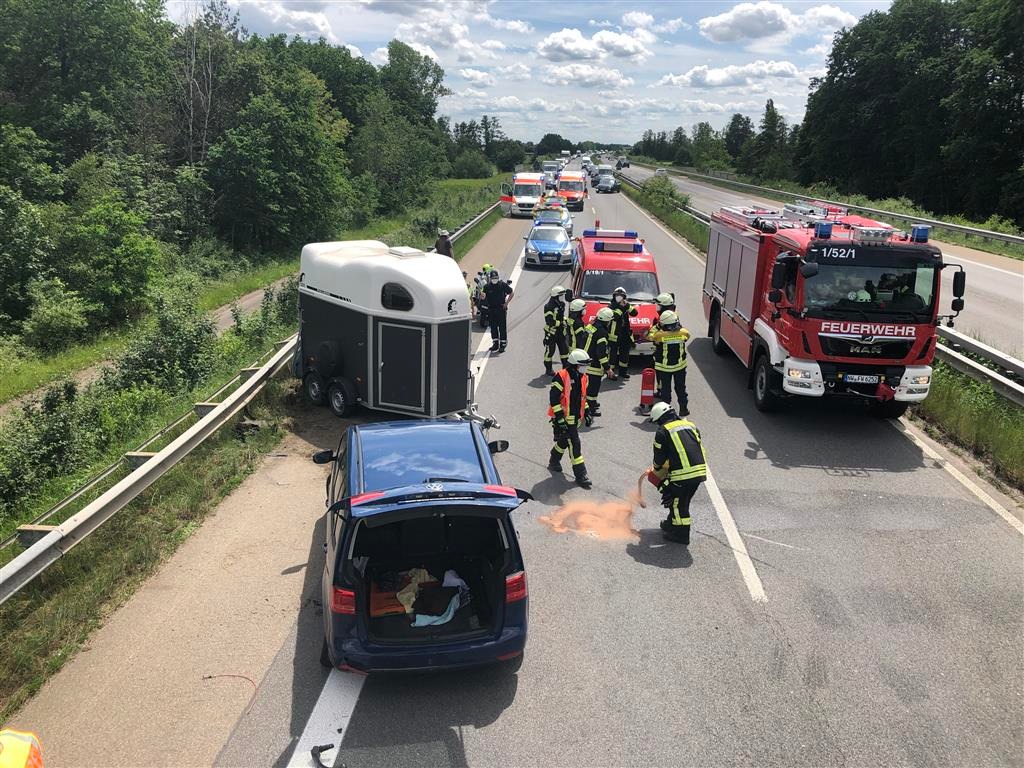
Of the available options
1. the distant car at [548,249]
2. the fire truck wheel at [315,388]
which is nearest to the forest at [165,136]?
the distant car at [548,249]

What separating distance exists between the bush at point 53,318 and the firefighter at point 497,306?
443 inches

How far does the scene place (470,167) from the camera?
96938 millimetres

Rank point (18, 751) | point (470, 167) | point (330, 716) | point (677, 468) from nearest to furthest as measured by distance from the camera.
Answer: point (18, 751) < point (330, 716) < point (677, 468) < point (470, 167)

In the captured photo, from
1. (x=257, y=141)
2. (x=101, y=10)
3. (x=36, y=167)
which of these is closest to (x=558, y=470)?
(x=36, y=167)

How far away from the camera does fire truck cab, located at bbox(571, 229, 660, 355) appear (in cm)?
1430

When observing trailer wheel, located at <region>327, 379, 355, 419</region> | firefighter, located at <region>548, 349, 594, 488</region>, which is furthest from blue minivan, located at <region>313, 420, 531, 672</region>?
trailer wheel, located at <region>327, 379, 355, 419</region>

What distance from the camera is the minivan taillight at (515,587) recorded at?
530 centimetres

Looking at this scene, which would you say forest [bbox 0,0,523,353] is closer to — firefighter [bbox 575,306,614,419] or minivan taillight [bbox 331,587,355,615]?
firefighter [bbox 575,306,614,419]

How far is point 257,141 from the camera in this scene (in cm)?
3106

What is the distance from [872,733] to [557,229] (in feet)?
80.5

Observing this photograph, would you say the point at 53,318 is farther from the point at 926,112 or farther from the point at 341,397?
the point at 926,112

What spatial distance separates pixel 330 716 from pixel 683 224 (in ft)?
111

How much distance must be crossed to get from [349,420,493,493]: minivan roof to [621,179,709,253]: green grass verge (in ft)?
68.4

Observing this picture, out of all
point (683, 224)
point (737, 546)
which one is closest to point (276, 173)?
point (683, 224)
